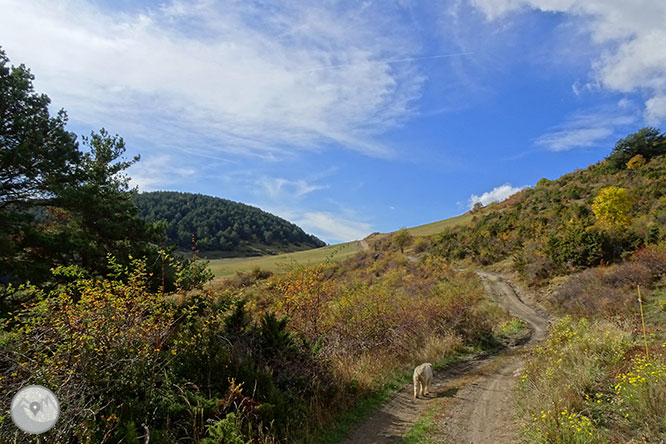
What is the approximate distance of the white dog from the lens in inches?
303

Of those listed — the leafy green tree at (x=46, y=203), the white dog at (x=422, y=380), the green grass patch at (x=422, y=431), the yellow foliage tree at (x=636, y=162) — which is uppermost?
the yellow foliage tree at (x=636, y=162)

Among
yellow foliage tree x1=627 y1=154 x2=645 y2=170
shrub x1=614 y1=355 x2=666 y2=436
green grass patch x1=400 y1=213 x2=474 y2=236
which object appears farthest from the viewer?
green grass patch x1=400 y1=213 x2=474 y2=236

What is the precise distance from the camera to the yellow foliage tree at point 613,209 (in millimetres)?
22234

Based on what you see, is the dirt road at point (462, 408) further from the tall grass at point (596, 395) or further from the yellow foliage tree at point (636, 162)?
the yellow foliage tree at point (636, 162)

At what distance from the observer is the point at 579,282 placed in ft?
56.2

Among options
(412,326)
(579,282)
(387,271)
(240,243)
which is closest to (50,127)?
(412,326)

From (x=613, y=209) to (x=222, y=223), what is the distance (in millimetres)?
109009

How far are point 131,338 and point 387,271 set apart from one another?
32522 millimetres

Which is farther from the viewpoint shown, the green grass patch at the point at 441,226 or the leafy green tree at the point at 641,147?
the green grass patch at the point at 441,226

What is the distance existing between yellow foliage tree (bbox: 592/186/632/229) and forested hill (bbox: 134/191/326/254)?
81926 mm

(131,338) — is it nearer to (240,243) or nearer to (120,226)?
(120,226)

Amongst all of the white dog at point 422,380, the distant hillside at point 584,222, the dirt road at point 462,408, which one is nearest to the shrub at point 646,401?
the dirt road at point 462,408

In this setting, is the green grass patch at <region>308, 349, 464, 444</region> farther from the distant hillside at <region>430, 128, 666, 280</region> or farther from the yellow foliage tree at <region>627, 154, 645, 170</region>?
the yellow foliage tree at <region>627, 154, 645, 170</region>

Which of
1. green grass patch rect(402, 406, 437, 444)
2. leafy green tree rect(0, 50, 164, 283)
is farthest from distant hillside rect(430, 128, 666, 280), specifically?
leafy green tree rect(0, 50, 164, 283)
